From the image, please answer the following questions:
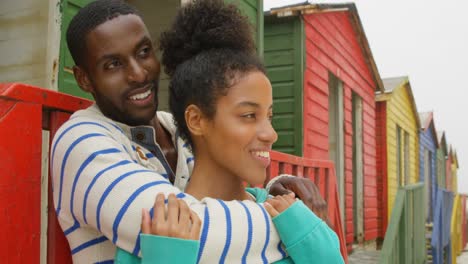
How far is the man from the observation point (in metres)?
Answer: 1.15

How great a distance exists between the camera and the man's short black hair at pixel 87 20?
4.96 ft

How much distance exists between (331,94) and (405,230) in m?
4.34

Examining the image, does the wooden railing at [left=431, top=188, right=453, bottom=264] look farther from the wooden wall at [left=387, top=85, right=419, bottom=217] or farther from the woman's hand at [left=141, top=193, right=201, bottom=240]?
the woman's hand at [left=141, top=193, right=201, bottom=240]

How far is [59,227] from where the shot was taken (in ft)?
4.82

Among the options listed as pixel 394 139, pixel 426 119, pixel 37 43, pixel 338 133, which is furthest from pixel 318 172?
pixel 426 119

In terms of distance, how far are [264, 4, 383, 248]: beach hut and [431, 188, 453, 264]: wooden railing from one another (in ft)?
4.51

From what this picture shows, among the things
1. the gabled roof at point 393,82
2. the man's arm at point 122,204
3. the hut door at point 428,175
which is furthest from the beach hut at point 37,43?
the hut door at point 428,175

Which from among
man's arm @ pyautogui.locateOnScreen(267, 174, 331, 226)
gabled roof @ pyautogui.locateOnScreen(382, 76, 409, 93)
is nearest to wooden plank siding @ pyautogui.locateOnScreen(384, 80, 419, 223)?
gabled roof @ pyautogui.locateOnScreen(382, 76, 409, 93)

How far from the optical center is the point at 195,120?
4.90 feet

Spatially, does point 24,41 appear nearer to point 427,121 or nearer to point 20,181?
point 20,181

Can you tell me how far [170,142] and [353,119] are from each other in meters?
8.49

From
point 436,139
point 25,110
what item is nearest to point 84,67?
point 25,110

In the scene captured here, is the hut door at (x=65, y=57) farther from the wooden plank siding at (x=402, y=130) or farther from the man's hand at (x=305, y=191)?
the wooden plank siding at (x=402, y=130)

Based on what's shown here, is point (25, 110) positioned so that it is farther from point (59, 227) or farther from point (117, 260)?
point (117, 260)
